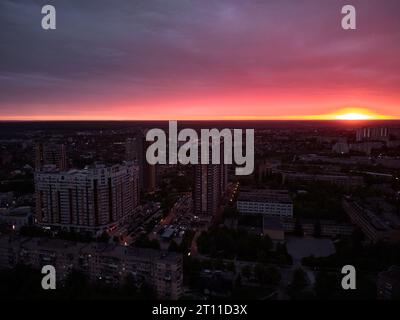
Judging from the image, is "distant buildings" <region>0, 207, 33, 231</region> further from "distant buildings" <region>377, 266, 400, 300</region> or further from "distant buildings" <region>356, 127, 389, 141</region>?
"distant buildings" <region>356, 127, 389, 141</region>

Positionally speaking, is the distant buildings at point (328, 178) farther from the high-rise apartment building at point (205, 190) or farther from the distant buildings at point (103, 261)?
the distant buildings at point (103, 261)

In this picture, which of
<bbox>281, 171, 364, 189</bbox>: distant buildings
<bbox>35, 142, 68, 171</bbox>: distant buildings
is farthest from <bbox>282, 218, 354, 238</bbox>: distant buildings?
<bbox>35, 142, 68, 171</bbox>: distant buildings

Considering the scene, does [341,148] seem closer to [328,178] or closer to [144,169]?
[328,178]

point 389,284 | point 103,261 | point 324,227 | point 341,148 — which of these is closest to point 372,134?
point 341,148
